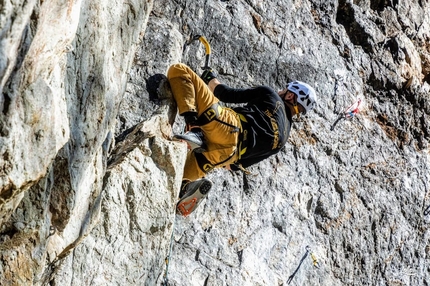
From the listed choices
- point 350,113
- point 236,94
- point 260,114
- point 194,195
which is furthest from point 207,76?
point 350,113

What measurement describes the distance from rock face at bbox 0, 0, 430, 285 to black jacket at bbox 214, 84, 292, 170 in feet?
2.33

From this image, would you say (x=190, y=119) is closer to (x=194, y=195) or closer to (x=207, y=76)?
(x=207, y=76)

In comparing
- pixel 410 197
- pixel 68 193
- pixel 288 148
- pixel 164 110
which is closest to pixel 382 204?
pixel 410 197

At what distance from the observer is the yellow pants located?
6.46 meters

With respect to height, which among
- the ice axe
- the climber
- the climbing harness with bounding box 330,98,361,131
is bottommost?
→ the climbing harness with bounding box 330,98,361,131

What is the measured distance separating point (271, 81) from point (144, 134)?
2.86 metres

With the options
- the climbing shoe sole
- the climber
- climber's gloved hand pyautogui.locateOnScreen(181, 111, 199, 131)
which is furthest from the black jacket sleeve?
the climbing shoe sole

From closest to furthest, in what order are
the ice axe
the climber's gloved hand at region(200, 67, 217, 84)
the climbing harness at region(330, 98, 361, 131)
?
the climber's gloved hand at region(200, 67, 217, 84) < the ice axe < the climbing harness at region(330, 98, 361, 131)

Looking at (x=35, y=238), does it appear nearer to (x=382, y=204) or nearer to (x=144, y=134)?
(x=144, y=134)

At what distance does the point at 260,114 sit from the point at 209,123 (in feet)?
1.99

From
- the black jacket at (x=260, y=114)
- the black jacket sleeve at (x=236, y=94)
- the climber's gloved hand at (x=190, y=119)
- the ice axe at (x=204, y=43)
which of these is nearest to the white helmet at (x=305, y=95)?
the black jacket at (x=260, y=114)

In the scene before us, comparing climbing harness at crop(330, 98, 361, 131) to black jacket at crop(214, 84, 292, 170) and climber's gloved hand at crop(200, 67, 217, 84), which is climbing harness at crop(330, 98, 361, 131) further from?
climber's gloved hand at crop(200, 67, 217, 84)

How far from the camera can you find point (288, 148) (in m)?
8.38

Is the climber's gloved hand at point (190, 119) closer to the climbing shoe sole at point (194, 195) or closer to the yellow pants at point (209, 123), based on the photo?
the yellow pants at point (209, 123)
